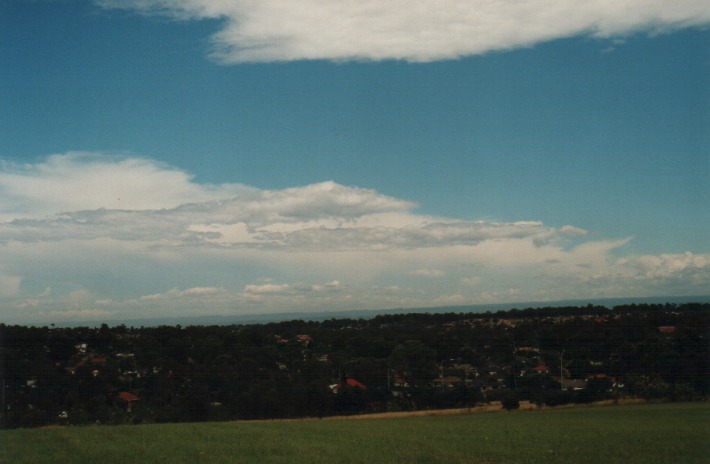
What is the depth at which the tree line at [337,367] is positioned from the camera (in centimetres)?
3716

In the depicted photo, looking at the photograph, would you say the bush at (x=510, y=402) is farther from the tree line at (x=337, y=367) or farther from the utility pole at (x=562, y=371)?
the utility pole at (x=562, y=371)

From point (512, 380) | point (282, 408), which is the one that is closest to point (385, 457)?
point (282, 408)

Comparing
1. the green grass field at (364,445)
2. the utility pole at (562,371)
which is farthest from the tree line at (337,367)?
the green grass field at (364,445)

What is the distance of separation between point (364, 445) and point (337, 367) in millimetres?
26797

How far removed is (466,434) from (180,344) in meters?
27.3

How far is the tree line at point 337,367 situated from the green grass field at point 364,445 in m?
18.2

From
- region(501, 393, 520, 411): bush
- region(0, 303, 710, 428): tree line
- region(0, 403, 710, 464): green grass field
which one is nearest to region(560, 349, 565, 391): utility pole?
region(0, 303, 710, 428): tree line

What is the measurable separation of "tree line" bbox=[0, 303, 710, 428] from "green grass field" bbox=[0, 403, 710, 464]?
1817cm

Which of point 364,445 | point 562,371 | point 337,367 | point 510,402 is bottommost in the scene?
point 510,402

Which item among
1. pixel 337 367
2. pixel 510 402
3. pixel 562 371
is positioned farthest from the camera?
pixel 337 367

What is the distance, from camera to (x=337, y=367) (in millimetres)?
42625

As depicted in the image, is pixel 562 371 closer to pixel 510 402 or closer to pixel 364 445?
pixel 510 402

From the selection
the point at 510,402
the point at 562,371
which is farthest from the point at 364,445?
the point at 562,371

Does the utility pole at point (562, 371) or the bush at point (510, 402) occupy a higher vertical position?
the utility pole at point (562, 371)
